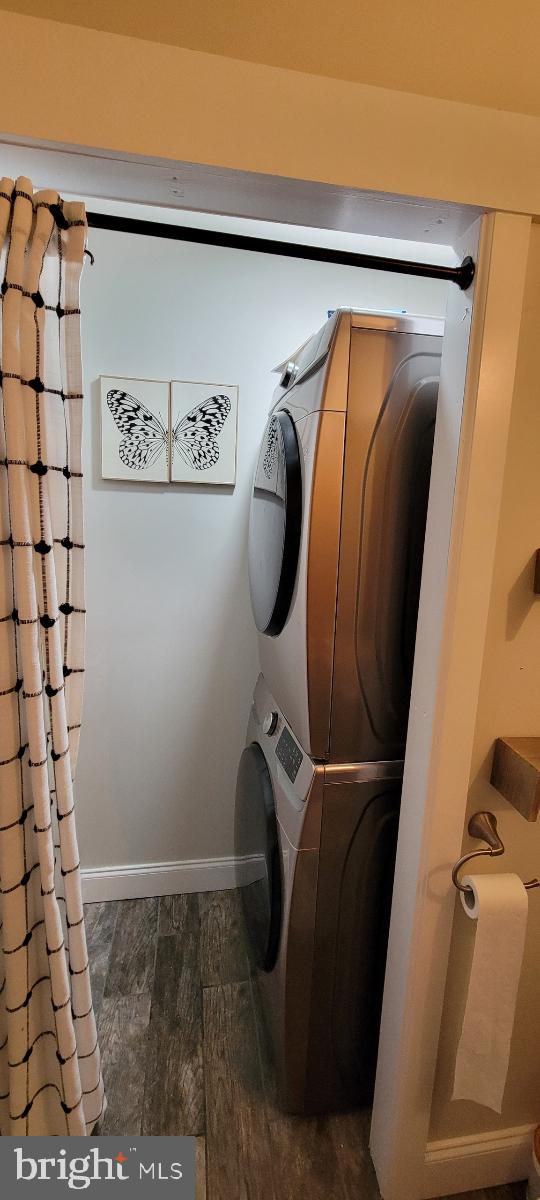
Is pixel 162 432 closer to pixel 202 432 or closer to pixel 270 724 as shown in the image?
pixel 202 432

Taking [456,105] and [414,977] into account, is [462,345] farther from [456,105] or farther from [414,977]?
[414,977]

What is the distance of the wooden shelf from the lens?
2.75ft

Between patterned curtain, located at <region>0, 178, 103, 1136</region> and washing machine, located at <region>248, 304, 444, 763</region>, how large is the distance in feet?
1.34

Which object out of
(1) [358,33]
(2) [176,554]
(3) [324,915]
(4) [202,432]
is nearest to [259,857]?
(3) [324,915]

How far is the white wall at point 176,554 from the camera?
164 cm

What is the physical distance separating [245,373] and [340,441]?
2.91ft

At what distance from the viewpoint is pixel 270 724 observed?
1.36 meters

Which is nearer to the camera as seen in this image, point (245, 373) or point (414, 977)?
point (414, 977)

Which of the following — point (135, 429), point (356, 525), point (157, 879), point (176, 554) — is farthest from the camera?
point (157, 879)

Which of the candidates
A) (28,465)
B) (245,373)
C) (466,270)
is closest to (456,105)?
(466,270)

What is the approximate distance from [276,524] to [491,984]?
94 cm

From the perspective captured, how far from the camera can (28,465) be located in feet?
2.64

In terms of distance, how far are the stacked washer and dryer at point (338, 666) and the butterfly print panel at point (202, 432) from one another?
0.47 m

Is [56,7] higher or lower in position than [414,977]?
higher
